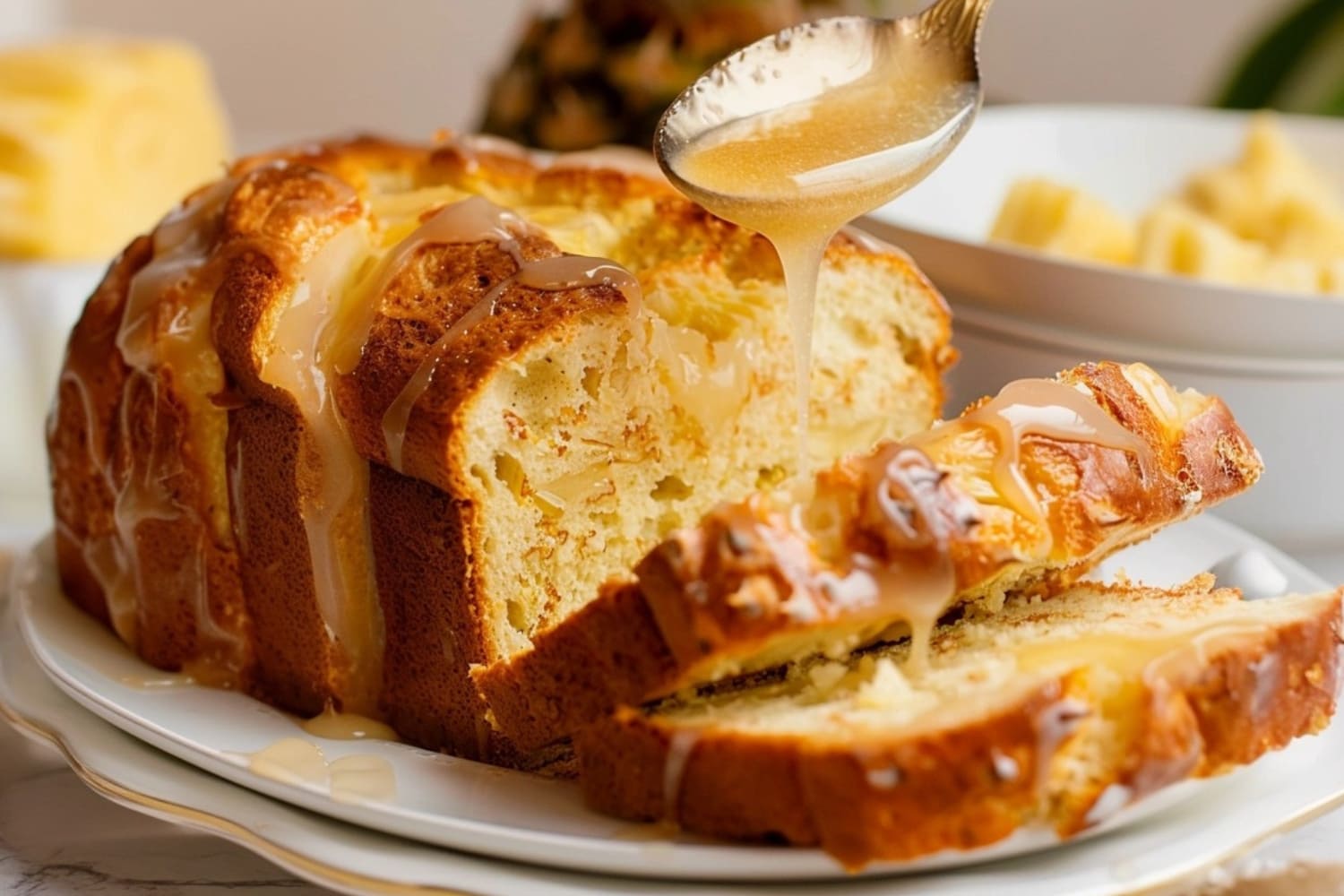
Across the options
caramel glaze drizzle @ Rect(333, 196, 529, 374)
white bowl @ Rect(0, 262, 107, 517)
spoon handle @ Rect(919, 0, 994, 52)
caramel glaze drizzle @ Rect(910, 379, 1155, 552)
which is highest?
spoon handle @ Rect(919, 0, 994, 52)

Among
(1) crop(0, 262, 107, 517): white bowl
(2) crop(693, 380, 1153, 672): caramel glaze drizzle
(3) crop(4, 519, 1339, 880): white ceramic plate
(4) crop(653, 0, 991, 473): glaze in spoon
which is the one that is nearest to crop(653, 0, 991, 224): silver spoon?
(4) crop(653, 0, 991, 473): glaze in spoon

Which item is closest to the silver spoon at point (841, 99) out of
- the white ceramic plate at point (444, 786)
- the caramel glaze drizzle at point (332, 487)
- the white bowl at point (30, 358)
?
the caramel glaze drizzle at point (332, 487)

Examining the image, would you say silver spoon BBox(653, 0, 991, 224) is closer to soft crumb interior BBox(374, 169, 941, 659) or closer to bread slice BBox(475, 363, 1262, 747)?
soft crumb interior BBox(374, 169, 941, 659)

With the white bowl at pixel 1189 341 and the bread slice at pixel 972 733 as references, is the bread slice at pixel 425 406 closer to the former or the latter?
the bread slice at pixel 972 733

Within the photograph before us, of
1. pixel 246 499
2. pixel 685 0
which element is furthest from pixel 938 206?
pixel 246 499

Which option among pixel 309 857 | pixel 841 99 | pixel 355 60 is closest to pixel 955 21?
pixel 841 99

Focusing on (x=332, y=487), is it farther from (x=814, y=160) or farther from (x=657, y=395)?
(x=814, y=160)
